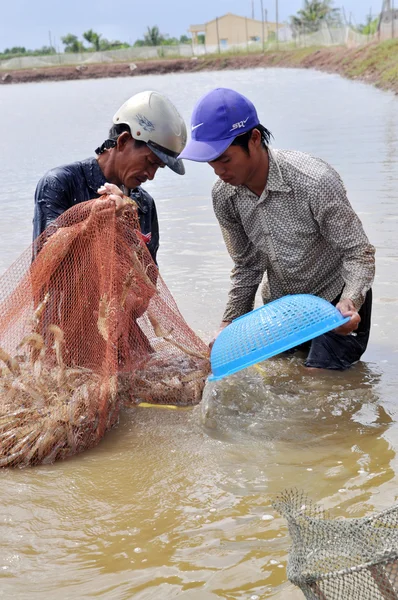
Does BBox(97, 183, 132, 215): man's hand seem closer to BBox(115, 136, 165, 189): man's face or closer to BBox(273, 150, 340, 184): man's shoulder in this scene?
BBox(115, 136, 165, 189): man's face

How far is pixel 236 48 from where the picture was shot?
6231 cm

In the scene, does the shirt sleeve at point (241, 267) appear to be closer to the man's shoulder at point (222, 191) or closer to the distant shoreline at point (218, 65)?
the man's shoulder at point (222, 191)

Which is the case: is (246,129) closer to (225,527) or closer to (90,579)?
(225,527)

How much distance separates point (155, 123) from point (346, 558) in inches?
91.3

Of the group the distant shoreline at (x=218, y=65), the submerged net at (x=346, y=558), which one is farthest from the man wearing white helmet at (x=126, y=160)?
the distant shoreline at (x=218, y=65)

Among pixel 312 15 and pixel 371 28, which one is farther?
pixel 312 15

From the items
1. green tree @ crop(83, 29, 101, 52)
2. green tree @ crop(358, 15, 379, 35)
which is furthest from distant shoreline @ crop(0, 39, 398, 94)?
green tree @ crop(83, 29, 101, 52)

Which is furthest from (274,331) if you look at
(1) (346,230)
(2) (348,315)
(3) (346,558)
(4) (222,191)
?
(3) (346,558)

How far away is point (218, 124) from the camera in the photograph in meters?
3.42

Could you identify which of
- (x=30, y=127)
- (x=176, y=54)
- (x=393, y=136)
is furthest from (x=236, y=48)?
(x=393, y=136)

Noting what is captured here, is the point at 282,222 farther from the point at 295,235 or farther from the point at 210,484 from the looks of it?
the point at 210,484

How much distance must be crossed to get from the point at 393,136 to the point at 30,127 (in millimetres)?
11601

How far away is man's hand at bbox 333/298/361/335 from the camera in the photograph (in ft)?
10.8

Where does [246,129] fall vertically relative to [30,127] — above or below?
above
